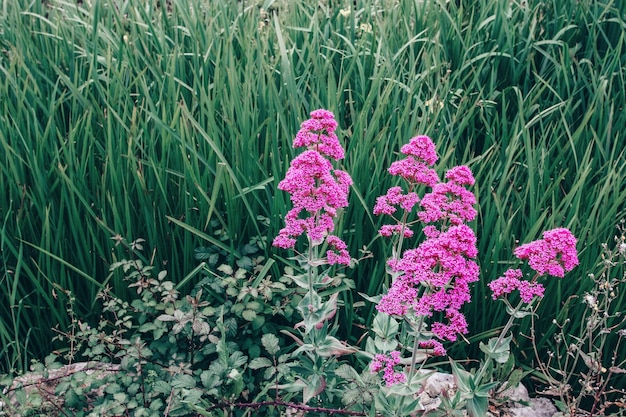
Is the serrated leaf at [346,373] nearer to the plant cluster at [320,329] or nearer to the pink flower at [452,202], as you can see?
the plant cluster at [320,329]

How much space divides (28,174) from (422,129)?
1342mm

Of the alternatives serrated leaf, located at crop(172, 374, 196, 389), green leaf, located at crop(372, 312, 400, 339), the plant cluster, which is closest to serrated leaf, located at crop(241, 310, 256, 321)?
the plant cluster

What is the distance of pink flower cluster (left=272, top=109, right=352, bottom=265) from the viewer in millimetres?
1354

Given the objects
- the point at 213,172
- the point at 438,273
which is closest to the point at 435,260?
the point at 438,273

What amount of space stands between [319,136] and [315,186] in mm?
124

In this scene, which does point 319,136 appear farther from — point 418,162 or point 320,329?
point 320,329

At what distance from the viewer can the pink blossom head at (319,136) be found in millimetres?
1466

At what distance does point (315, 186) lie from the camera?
149 centimetres

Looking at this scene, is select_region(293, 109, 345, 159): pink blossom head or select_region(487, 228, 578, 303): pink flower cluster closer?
select_region(487, 228, 578, 303): pink flower cluster

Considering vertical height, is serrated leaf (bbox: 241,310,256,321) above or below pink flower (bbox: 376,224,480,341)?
below

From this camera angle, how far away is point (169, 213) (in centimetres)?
206

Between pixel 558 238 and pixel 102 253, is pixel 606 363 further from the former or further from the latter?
pixel 102 253

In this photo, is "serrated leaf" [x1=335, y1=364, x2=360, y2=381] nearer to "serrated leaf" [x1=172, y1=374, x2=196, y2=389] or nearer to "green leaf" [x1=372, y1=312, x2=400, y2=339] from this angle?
"green leaf" [x1=372, y1=312, x2=400, y2=339]

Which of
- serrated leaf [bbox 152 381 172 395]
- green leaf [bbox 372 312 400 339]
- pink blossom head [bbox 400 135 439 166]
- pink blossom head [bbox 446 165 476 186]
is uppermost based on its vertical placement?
pink blossom head [bbox 400 135 439 166]
